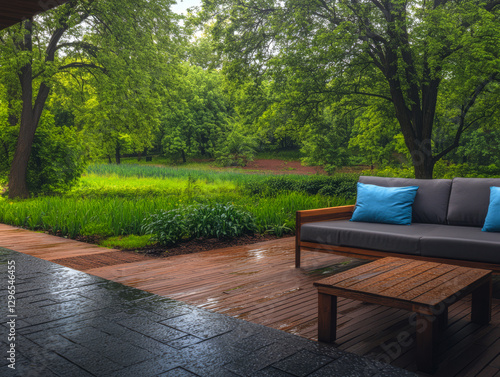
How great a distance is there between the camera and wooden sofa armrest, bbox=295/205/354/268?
4.32m

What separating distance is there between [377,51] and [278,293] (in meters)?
8.79

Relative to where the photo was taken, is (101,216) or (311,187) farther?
(311,187)

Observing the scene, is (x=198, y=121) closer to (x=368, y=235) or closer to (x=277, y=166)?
(x=277, y=166)

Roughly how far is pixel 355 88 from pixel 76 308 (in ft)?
34.6

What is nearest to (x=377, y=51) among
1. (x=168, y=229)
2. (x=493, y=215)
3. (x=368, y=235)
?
(x=168, y=229)

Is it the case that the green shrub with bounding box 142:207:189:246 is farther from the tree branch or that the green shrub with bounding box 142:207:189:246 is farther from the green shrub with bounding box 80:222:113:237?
the tree branch

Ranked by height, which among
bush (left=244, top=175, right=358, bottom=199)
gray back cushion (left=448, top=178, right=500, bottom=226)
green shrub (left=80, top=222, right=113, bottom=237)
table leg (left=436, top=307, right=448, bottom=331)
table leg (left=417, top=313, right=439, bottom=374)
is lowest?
bush (left=244, top=175, right=358, bottom=199)

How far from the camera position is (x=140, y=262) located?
452 centimetres

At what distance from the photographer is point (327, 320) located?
2408 millimetres

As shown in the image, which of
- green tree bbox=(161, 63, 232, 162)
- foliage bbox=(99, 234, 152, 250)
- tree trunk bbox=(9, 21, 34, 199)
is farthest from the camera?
green tree bbox=(161, 63, 232, 162)

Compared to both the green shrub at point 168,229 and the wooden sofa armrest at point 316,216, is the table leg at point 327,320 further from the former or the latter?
the green shrub at point 168,229

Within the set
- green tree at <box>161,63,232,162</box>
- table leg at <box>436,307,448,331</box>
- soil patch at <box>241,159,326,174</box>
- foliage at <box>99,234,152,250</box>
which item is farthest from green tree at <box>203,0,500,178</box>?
green tree at <box>161,63,232,162</box>

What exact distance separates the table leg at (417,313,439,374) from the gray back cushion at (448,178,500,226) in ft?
7.19

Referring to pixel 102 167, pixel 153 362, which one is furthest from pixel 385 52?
pixel 102 167
